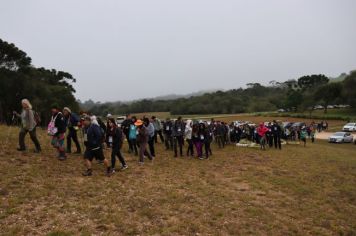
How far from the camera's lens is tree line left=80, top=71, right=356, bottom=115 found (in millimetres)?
93688

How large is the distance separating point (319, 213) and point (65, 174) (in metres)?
8.10

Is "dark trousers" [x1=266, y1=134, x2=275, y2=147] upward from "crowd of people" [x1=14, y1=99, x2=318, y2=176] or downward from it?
downward

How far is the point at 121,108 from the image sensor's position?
452 ft

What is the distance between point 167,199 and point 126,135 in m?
7.94

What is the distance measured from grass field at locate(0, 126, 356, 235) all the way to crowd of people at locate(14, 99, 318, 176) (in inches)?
31.2

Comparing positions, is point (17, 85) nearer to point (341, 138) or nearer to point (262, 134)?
point (262, 134)

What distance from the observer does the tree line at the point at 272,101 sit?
93.7 meters

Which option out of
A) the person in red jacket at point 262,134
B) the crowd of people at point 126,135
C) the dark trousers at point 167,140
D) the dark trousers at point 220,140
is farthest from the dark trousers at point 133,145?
the person in red jacket at point 262,134

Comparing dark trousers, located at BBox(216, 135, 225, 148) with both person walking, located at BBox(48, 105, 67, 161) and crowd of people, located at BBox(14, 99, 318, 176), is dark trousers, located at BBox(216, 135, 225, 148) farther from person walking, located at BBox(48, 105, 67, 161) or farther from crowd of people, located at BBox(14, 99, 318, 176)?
person walking, located at BBox(48, 105, 67, 161)

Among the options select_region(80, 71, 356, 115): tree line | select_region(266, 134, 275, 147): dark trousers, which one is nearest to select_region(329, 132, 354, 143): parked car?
select_region(266, 134, 275, 147): dark trousers

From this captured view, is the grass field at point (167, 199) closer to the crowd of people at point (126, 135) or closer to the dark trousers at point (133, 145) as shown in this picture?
the crowd of people at point (126, 135)

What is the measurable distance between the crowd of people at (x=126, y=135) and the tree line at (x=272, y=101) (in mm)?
72124

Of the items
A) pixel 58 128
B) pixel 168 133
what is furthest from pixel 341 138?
pixel 58 128

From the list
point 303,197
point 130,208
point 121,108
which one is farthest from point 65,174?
point 121,108
